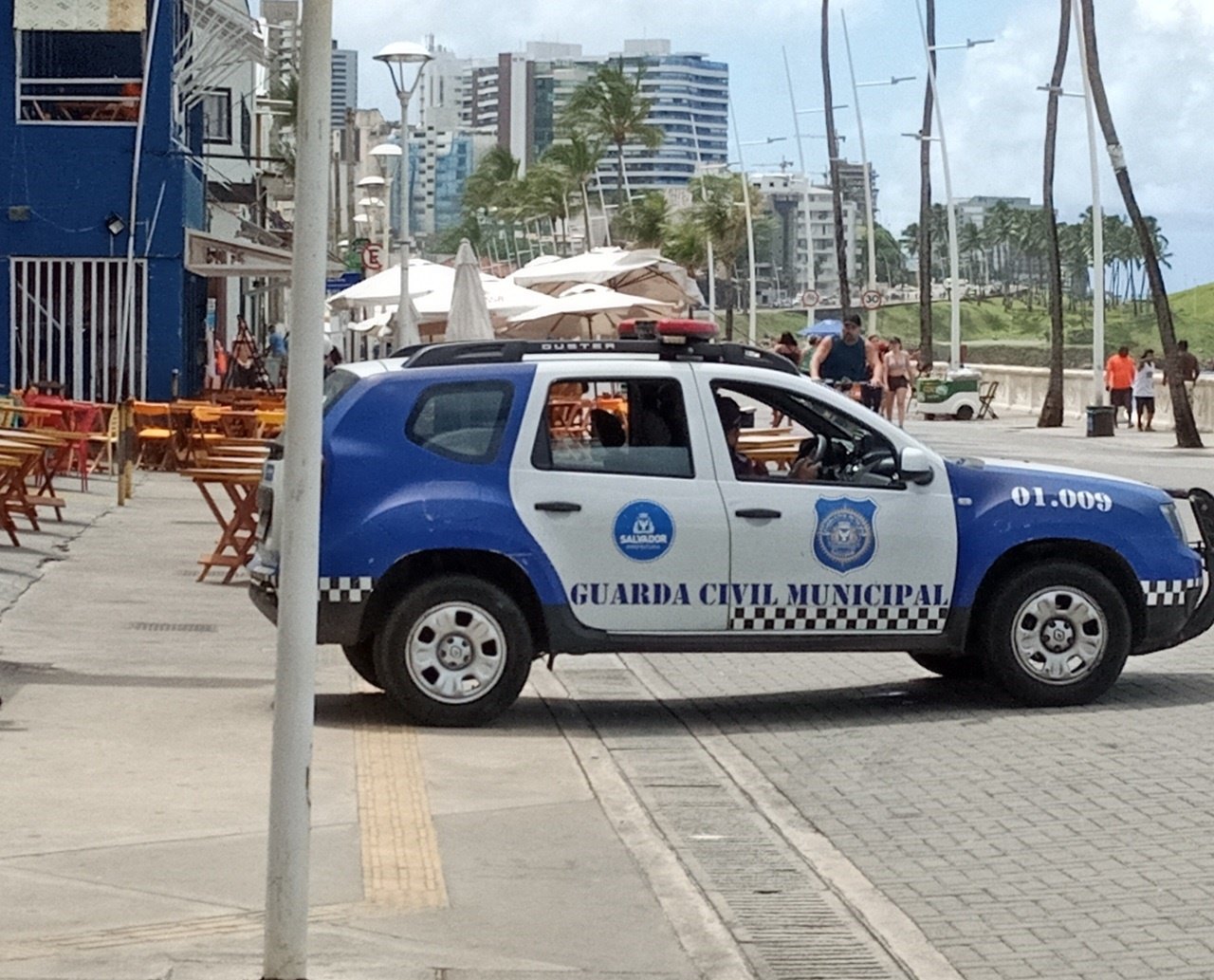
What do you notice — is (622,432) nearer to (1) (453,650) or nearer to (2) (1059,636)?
(1) (453,650)

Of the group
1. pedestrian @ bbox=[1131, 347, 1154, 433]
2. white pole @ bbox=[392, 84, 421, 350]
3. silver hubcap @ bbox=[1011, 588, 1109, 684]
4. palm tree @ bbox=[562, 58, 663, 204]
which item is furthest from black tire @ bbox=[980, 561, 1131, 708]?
palm tree @ bbox=[562, 58, 663, 204]

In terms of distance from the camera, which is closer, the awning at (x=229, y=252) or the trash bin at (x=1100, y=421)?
the awning at (x=229, y=252)

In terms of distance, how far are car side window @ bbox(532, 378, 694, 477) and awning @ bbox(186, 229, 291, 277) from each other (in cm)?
1954

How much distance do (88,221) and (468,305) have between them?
5280 millimetres

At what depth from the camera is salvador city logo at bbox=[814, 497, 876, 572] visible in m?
10.9

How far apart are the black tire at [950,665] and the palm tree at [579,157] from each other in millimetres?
105331

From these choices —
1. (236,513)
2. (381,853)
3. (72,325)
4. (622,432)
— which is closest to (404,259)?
(72,325)

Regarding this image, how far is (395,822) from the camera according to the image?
27.9 ft

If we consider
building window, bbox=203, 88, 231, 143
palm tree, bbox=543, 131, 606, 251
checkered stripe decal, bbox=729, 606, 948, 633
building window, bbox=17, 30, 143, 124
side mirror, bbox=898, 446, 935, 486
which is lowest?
checkered stripe decal, bbox=729, 606, 948, 633

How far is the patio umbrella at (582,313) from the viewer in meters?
33.2

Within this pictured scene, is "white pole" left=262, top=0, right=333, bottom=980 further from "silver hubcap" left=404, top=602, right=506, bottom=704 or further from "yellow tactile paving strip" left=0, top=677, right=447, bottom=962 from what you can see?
"silver hubcap" left=404, top=602, right=506, bottom=704

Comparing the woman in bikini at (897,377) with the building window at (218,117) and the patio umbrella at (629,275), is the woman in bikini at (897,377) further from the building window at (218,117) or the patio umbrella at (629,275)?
the building window at (218,117)

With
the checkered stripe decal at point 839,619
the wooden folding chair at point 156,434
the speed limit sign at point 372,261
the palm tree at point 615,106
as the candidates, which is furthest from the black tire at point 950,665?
the palm tree at point 615,106

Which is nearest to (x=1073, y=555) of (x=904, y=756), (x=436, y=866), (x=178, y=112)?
(x=904, y=756)
